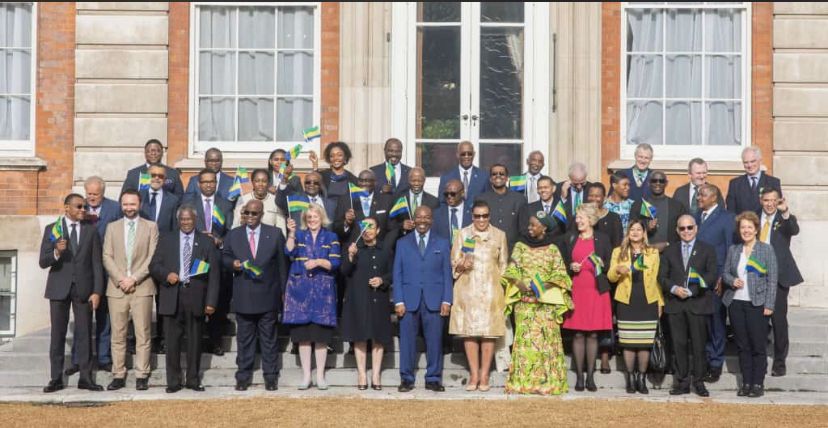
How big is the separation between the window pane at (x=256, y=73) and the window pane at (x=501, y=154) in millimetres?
2809

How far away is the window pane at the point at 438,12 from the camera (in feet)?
52.8

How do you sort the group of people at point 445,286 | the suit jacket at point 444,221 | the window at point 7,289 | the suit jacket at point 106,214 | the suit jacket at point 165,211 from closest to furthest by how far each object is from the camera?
the group of people at point 445,286 → the suit jacket at point 444,221 → the suit jacket at point 106,214 → the suit jacket at point 165,211 → the window at point 7,289

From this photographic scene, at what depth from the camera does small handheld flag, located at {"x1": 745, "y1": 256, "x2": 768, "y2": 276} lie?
12305mm

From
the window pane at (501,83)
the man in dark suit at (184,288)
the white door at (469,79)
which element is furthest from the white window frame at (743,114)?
the man in dark suit at (184,288)

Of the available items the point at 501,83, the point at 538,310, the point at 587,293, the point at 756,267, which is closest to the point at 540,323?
the point at 538,310

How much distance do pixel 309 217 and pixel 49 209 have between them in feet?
15.6

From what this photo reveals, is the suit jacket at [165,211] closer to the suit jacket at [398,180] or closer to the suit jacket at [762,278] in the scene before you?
the suit jacket at [398,180]

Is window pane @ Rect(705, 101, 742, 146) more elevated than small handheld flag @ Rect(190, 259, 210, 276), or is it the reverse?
window pane @ Rect(705, 101, 742, 146)

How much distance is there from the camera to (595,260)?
12422mm

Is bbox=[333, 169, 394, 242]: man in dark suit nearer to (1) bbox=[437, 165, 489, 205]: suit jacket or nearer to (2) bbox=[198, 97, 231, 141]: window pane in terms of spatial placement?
(1) bbox=[437, 165, 489, 205]: suit jacket

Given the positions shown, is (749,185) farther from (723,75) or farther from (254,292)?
(254,292)

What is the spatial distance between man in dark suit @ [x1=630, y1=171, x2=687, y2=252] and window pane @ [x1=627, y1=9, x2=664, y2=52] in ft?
11.8

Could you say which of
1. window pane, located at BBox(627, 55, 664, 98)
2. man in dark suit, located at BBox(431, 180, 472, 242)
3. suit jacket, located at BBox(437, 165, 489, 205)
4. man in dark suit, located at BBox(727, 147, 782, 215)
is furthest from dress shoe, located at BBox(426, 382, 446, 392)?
window pane, located at BBox(627, 55, 664, 98)

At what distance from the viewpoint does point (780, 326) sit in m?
12.7
